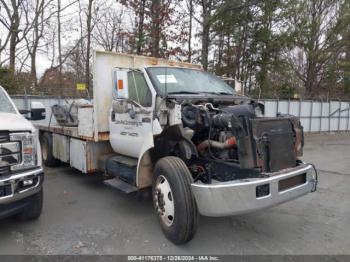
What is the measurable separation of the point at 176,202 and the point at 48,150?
17.3 ft

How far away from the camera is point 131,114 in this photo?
4.51 m

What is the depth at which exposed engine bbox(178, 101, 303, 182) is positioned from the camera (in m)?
3.35

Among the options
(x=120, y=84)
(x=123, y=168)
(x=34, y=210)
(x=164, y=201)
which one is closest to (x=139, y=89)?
(x=120, y=84)

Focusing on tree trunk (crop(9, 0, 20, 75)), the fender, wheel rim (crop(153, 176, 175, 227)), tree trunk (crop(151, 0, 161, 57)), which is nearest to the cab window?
the fender

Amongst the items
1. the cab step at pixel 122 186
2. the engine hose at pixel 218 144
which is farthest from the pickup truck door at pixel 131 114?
the engine hose at pixel 218 144

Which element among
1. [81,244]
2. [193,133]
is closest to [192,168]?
[193,133]

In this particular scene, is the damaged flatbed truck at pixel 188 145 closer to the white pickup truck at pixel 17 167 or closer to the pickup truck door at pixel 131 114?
the pickup truck door at pixel 131 114

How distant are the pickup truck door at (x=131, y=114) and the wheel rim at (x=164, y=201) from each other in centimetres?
59

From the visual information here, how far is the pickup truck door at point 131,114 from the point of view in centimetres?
430

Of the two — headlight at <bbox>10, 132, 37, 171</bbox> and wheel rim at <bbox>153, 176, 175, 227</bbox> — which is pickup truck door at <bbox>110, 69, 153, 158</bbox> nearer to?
wheel rim at <bbox>153, 176, 175, 227</bbox>

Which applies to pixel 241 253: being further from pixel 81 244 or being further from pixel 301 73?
pixel 301 73

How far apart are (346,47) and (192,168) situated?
75.6ft

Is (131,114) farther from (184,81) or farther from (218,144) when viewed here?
(218,144)

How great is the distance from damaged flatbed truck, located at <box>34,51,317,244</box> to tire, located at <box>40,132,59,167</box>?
2.34m
